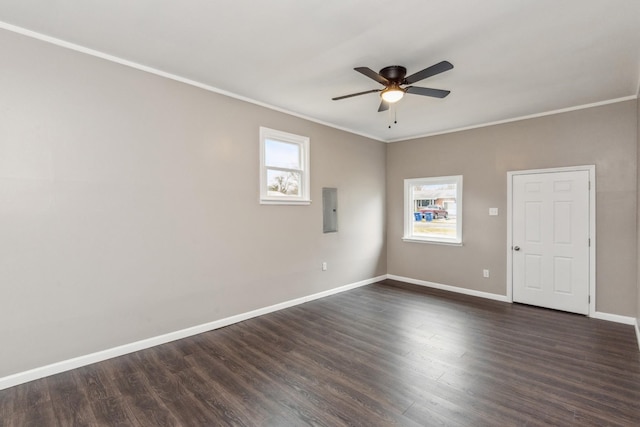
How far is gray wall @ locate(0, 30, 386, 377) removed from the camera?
247cm

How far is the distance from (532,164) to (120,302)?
5.52 metres

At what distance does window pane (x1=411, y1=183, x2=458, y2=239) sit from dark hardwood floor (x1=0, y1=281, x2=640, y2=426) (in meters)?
1.97

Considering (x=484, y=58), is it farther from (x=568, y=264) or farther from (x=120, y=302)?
(x=120, y=302)

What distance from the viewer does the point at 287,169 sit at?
14.6 feet

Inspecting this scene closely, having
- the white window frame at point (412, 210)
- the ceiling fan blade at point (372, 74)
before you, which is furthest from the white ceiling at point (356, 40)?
the white window frame at point (412, 210)

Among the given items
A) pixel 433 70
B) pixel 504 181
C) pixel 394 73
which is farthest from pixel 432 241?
pixel 433 70

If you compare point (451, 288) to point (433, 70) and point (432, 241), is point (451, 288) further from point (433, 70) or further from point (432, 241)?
point (433, 70)

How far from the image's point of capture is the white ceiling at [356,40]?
2180 mm

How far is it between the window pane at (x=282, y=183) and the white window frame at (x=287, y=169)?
5cm

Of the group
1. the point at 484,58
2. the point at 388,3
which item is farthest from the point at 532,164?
the point at 388,3

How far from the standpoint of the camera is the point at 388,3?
2123 millimetres

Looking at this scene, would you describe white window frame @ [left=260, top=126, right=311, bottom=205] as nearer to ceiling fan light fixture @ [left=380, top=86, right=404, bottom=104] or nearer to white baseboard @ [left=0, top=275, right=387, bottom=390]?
white baseboard @ [left=0, top=275, right=387, bottom=390]

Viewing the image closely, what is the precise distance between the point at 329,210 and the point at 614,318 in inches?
159

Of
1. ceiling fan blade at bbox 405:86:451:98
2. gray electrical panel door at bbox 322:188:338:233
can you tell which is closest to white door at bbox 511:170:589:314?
ceiling fan blade at bbox 405:86:451:98
